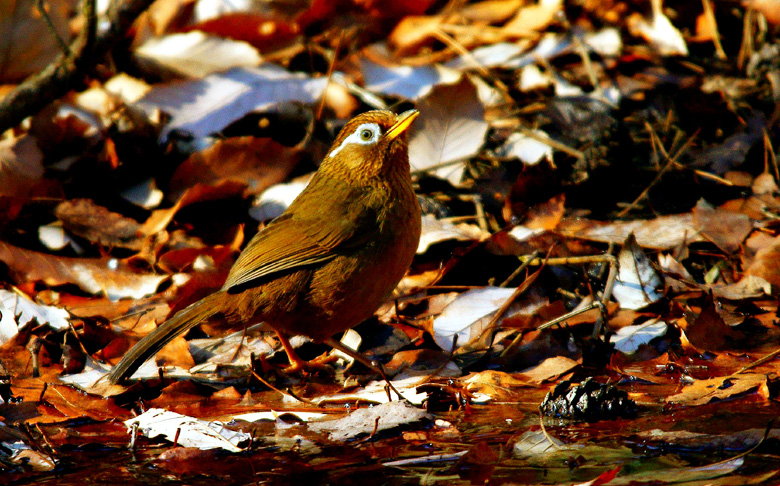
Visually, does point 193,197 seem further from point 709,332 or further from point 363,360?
point 709,332

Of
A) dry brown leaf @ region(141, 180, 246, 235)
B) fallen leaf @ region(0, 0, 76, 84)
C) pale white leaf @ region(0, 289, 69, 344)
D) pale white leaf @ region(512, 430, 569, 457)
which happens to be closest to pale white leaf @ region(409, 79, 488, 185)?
dry brown leaf @ region(141, 180, 246, 235)

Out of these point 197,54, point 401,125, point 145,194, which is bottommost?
point 145,194

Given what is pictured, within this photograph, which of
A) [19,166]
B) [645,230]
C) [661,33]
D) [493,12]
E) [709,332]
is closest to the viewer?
[709,332]

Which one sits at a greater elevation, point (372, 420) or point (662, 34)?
point (662, 34)

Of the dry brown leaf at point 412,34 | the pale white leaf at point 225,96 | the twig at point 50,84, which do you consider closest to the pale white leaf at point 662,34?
the dry brown leaf at point 412,34

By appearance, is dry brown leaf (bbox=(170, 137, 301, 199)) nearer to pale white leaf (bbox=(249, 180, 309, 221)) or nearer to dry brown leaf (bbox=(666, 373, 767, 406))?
pale white leaf (bbox=(249, 180, 309, 221))

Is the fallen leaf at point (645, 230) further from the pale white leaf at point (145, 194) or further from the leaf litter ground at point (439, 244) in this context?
the pale white leaf at point (145, 194)

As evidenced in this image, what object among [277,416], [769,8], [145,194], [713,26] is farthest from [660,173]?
[145,194]
